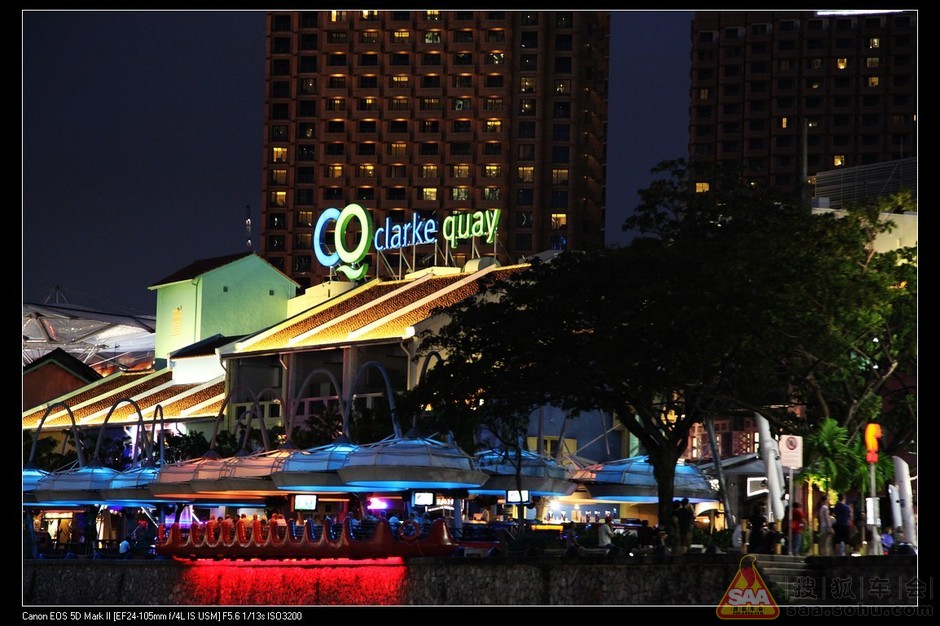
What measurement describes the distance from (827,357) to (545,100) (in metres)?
119

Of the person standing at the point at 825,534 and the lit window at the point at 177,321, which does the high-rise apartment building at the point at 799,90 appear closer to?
the lit window at the point at 177,321

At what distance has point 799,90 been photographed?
167 m

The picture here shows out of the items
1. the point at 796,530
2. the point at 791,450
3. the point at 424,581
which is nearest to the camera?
the point at 791,450

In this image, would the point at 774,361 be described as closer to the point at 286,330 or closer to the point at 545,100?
the point at 286,330

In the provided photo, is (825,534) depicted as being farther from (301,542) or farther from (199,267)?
(199,267)

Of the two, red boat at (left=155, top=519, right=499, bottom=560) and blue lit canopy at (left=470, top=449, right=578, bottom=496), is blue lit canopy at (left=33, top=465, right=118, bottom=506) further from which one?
blue lit canopy at (left=470, top=449, right=578, bottom=496)

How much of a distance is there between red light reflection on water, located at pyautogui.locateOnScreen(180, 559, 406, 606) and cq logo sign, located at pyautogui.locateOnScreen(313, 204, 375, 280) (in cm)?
3637

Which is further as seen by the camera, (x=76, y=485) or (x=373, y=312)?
(x=373, y=312)

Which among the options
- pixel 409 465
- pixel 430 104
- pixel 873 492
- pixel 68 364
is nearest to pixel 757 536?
pixel 873 492

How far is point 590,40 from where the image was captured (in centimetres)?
16100

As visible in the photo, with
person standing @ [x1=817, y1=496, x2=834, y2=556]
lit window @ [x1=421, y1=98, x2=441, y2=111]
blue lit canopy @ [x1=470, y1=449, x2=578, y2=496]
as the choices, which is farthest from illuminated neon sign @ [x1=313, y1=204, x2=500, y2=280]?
lit window @ [x1=421, y1=98, x2=441, y2=111]

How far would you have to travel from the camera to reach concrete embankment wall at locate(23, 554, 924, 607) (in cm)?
3431

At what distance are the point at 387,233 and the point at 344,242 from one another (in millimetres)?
2812
